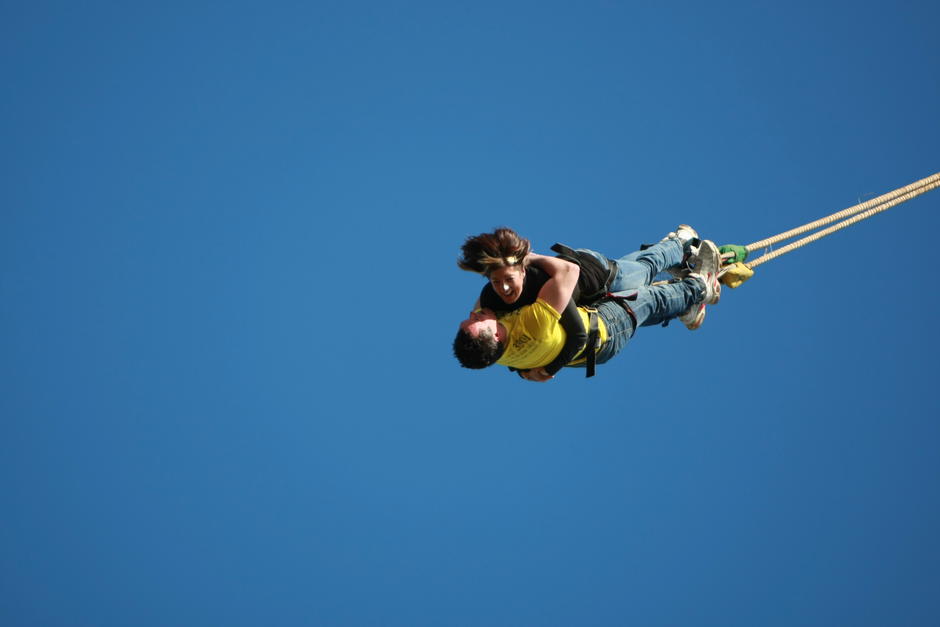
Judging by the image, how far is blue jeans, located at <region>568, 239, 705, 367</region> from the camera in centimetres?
766

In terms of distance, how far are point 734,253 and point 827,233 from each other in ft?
3.43

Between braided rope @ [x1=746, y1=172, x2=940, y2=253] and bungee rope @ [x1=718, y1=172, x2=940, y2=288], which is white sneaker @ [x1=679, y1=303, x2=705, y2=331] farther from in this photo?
braided rope @ [x1=746, y1=172, x2=940, y2=253]

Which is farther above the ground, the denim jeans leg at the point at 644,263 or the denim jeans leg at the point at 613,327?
the denim jeans leg at the point at 644,263

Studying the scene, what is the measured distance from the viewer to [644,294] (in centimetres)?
811

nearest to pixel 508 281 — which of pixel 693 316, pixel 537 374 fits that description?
pixel 537 374

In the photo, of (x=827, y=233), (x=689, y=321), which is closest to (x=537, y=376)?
(x=689, y=321)

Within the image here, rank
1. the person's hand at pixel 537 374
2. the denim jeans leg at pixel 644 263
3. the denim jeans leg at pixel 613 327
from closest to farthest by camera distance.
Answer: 1. the person's hand at pixel 537 374
2. the denim jeans leg at pixel 613 327
3. the denim jeans leg at pixel 644 263

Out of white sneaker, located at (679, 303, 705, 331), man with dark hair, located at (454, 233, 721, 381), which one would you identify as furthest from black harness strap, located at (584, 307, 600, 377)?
white sneaker, located at (679, 303, 705, 331)

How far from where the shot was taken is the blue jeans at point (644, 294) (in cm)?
766

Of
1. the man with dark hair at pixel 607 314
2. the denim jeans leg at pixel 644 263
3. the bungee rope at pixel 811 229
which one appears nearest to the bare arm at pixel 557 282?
the man with dark hair at pixel 607 314

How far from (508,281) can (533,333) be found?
43cm

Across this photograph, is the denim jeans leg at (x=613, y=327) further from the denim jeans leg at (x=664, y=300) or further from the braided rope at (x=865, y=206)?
the braided rope at (x=865, y=206)

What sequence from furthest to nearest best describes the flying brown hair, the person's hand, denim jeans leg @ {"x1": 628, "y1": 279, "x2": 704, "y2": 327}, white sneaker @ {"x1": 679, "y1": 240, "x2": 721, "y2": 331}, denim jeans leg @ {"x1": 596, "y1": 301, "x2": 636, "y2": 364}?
white sneaker @ {"x1": 679, "y1": 240, "x2": 721, "y2": 331}, denim jeans leg @ {"x1": 628, "y1": 279, "x2": 704, "y2": 327}, denim jeans leg @ {"x1": 596, "y1": 301, "x2": 636, "y2": 364}, the person's hand, the flying brown hair

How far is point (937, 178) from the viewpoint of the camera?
29.9ft
